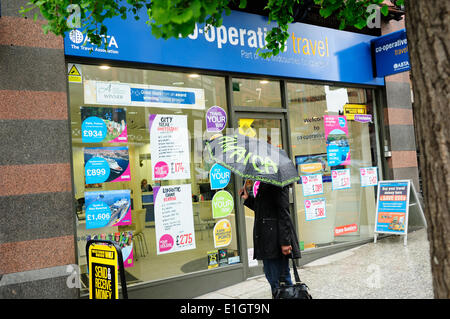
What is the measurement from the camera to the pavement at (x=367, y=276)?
510 centimetres

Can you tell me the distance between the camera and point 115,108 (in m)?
5.59

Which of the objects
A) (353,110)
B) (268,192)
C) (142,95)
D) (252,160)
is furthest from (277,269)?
(353,110)

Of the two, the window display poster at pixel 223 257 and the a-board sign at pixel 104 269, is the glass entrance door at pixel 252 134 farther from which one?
the a-board sign at pixel 104 269

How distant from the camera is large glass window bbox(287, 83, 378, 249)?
7.48m

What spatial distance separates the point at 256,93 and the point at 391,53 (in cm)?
315

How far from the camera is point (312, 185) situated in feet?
24.8

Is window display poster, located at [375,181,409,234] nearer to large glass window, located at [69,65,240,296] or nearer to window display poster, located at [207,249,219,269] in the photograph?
large glass window, located at [69,65,240,296]

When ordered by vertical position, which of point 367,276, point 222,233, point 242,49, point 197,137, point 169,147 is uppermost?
point 242,49

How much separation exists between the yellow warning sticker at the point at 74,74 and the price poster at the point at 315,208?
434cm

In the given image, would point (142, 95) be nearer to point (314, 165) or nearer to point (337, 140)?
point (314, 165)

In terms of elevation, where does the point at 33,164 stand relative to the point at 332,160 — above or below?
above

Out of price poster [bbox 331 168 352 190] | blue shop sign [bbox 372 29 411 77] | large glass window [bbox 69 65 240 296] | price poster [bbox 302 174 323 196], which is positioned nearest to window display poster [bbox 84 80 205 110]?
large glass window [bbox 69 65 240 296]
